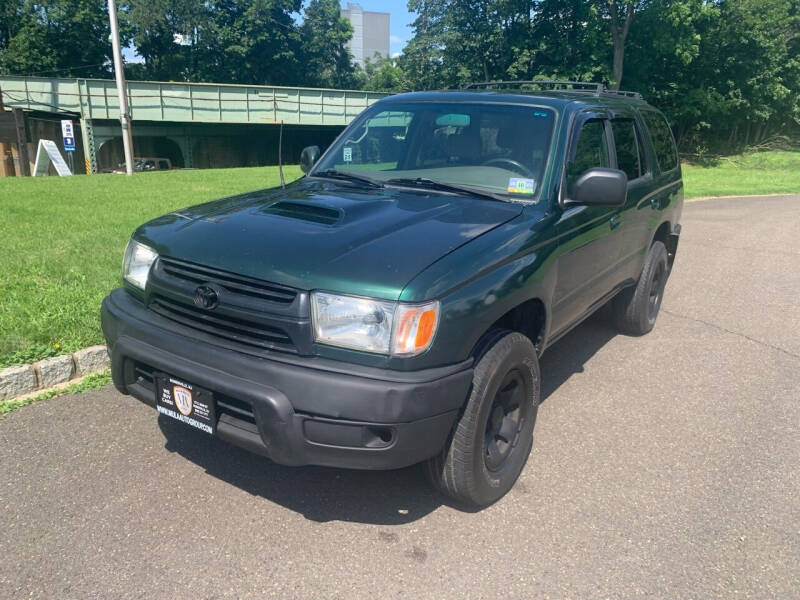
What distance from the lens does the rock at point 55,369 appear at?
4.04m

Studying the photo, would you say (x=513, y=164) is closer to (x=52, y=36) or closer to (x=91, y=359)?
(x=91, y=359)

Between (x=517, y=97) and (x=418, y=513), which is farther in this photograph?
(x=517, y=97)

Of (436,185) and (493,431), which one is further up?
(436,185)

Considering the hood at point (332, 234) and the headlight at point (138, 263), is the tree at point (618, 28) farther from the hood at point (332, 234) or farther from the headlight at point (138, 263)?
the headlight at point (138, 263)

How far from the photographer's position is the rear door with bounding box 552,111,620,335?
11.6 ft

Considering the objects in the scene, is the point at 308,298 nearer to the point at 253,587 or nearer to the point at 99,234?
the point at 253,587

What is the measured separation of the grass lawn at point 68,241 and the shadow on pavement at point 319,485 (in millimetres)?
1450

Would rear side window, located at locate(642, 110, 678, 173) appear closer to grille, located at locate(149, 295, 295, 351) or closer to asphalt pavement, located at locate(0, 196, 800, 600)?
asphalt pavement, located at locate(0, 196, 800, 600)

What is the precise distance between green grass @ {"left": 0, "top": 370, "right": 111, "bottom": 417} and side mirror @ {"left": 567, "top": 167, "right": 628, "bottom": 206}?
3.20m

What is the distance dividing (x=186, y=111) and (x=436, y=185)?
32842mm

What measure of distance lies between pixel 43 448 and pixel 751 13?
113 feet

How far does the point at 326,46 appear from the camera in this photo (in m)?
61.0

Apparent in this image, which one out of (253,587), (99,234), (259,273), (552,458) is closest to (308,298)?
(259,273)

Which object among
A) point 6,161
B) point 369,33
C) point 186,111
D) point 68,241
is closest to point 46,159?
point 6,161
